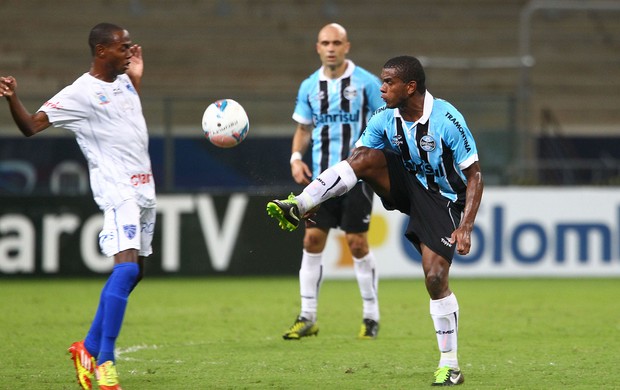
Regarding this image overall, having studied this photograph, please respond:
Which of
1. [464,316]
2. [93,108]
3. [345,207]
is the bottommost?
[464,316]

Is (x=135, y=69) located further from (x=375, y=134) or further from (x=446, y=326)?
(x=446, y=326)

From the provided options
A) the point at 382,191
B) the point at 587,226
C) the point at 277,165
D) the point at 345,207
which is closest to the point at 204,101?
the point at 277,165

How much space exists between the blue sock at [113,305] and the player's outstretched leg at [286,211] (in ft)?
2.88

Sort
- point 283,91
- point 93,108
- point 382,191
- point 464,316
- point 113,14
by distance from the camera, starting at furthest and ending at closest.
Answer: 1. point 113,14
2. point 283,91
3. point 464,316
4. point 382,191
5. point 93,108

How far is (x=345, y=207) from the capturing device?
8.79 meters

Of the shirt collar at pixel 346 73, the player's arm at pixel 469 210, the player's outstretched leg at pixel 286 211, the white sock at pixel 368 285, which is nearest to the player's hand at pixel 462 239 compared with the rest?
the player's arm at pixel 469 210

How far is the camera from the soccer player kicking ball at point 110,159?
20.1ft

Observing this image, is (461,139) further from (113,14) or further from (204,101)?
(113,14)

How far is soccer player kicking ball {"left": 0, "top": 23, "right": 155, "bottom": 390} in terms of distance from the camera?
6137mm

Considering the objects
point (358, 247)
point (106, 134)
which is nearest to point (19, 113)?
point (106, 134)

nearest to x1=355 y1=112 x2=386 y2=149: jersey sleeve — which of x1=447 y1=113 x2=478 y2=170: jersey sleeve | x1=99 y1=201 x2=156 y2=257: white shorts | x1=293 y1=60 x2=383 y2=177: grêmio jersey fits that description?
x1=447 y1=113 x2=478 y2=170: jersey sleeve

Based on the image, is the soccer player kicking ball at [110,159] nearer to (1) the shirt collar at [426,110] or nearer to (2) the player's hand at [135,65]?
(2) the player's hand at [135,65]

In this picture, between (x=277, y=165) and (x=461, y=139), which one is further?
(x=277, y=165)

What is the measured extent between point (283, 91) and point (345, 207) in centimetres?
1250
